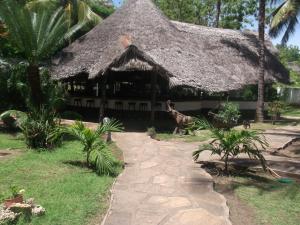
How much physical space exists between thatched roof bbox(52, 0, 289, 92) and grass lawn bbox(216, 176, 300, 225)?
723 cm

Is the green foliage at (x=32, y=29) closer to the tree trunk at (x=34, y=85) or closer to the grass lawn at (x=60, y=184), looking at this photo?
the tree trunk at (x=34, y=85)

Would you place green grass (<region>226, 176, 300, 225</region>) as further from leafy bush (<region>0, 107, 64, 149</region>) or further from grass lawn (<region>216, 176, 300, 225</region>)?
leafy bush (<region>0, 107, 64, 149</region>)

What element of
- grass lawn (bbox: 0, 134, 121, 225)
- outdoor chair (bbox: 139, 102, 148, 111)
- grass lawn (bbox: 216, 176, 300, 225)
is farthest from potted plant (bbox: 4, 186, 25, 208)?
outdoor chair (bbox: 139, 102, 148, 111)

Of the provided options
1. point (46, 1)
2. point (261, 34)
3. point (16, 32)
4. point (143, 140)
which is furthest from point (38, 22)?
point (261, 34)

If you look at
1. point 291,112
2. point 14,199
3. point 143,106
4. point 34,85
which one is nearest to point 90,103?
point 143,106

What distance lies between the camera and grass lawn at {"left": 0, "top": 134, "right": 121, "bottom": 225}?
630 cm

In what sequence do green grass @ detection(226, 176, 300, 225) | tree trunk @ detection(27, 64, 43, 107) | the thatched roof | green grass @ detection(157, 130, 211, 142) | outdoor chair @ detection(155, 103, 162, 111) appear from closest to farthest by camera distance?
green grass @ detection(226, 176, 300, 225) < tree trunk @ detection(27, 64, 43, 107) < green grass @ detection(157, 130, 211, 142) < the thatched roof < outdoor chair @ detection(155, 103, 162, 111)

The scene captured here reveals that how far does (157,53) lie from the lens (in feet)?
58.7

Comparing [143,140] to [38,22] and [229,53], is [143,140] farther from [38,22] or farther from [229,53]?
[229,53]

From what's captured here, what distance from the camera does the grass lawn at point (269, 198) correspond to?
6789mm

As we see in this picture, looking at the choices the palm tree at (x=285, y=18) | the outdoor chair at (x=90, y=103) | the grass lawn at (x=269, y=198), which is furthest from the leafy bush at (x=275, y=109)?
the grass lawn at (x=269, y=198)

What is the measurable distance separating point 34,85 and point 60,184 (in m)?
6.76

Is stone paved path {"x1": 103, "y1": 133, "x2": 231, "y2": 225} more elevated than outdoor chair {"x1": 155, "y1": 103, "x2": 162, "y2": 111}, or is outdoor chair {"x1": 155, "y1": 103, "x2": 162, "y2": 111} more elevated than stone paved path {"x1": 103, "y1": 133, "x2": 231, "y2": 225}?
outdoor chair {"x1": 155, "y1": 103, "x2": 162, "y2": 111}

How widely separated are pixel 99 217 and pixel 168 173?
3.06m
